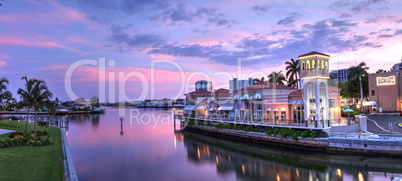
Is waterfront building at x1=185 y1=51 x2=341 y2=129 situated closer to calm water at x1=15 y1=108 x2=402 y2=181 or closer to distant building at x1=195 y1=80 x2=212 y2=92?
calm water at x1=15 y1=108 x2=402 y2=181

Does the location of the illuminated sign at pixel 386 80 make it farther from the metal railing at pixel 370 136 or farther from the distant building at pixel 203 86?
the distant building at pixel 203 86

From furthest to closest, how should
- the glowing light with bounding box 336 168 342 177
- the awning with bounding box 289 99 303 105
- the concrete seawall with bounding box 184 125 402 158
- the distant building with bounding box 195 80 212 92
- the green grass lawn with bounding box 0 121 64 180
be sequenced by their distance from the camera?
the distant building with bounding box 195 80 212 92
the awning with bounding box 289 99 303 105
the concrete seawall with bounding box 184 125 402 158
the glowing light with bounding box 336 168 342 177
the green grass lawn with bounding box 0 121 64 180

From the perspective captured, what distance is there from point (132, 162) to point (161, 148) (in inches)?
316

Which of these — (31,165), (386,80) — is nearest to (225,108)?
(386,80)

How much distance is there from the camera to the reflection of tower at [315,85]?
92.3ft

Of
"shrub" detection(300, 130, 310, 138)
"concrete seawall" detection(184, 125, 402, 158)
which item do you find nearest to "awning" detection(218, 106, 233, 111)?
"concrete seawall" detection(184, 125, 402, 158)

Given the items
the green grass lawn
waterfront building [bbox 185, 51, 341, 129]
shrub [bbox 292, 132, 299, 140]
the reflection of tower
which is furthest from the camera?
waterfront building [bbox 185, 51, 341, 129]

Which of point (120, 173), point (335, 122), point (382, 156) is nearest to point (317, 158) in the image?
point (382, 156)

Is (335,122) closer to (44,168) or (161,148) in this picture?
(161,148)

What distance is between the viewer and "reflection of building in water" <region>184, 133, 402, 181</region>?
18844 mm

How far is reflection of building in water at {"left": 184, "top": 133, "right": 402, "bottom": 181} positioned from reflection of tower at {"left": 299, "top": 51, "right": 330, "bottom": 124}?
235 inches

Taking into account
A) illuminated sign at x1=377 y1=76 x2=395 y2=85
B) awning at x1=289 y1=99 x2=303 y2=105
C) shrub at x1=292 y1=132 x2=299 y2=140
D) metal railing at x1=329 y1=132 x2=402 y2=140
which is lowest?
shrub at x1=292 y1=132 x2=299 y2=140

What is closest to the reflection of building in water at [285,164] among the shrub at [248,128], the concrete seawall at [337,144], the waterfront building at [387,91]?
the concrete seawall at [337,144]

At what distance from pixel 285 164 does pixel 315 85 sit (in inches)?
420
